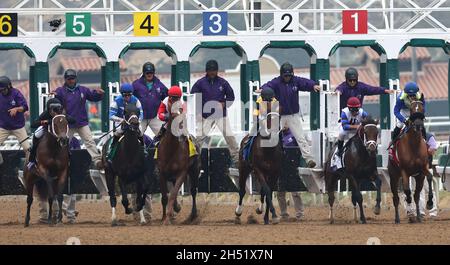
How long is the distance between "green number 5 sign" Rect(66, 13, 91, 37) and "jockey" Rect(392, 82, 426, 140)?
13.9 ft

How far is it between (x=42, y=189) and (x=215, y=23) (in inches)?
127

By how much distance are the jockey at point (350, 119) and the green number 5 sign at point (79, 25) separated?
3.62 m

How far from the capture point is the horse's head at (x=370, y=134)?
18.4 m

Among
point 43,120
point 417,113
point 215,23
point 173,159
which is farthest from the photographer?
point 215,23

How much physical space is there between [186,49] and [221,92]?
2.91 ft

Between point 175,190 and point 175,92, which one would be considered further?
point 175,190

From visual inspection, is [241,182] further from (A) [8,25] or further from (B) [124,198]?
(A) [8,25]

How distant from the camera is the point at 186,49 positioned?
2062 centimetres

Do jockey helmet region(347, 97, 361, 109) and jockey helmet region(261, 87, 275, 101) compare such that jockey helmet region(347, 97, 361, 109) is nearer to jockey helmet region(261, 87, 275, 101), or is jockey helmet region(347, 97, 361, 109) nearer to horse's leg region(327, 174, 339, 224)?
jockey helmet region(261, 87, 275, 101)

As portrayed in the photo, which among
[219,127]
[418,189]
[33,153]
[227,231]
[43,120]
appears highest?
[43,120]

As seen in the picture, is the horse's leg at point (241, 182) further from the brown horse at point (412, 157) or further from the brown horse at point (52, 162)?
the brown horse at point (52, 162)

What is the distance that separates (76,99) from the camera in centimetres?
2000

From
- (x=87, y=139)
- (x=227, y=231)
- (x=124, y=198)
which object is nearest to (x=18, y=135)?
(x=87, y=139)

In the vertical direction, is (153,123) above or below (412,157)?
above
